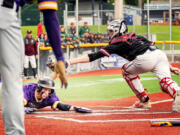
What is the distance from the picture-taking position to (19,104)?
3.55 metres

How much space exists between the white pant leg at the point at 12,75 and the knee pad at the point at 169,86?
4.83 metres

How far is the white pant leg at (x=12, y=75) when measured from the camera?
11.5 feet

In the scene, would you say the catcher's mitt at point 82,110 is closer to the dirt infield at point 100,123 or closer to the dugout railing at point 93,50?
the dirt infield at point 100,123

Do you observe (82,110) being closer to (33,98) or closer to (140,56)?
(33,98)

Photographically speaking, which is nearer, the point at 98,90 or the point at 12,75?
the point at 12,75

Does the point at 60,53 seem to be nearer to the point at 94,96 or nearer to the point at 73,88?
the point at 94,96

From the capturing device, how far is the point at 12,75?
3516 millimetres

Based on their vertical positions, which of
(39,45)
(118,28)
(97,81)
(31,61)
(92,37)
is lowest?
(97,81)

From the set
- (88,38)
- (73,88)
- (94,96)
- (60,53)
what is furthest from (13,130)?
(88,38)

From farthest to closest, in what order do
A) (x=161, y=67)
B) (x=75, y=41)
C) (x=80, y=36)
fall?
(x=80, y=36) → (x=75, y=41) → (x=161, y=67)

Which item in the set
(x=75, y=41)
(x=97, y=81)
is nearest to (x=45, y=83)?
(x=97, y=81)

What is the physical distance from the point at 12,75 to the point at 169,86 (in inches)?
195

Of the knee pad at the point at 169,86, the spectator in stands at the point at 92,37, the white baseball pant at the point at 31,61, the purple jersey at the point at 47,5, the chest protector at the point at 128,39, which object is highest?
the purple jersey at the point at 47,5

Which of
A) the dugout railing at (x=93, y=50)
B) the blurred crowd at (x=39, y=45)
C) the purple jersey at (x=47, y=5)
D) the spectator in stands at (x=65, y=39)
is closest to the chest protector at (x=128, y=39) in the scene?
the purple jersey at (x=47, y=5)
